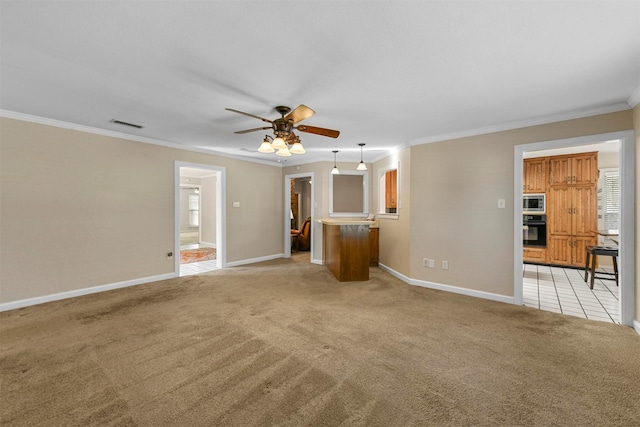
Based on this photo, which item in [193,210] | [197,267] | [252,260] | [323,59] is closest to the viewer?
[323,59]

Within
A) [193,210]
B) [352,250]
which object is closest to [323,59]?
[352,250]

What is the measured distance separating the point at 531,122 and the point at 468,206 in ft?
4.17

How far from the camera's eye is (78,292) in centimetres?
372

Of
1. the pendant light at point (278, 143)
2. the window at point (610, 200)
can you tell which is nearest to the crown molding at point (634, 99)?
the pendant light at point (278, 143)

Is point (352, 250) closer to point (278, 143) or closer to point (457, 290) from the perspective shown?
point (457, 290)

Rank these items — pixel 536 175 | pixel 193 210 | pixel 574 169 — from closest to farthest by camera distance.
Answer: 1. pixel 574 169
2. pixel 536 175
3. pixel 193 210

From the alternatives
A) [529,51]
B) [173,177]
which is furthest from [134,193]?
[529,51]

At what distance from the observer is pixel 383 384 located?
188cm

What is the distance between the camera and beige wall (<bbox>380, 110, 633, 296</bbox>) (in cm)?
355

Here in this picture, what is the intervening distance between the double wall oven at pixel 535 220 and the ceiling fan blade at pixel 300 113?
17.9ft

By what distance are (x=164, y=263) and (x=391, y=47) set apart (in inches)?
185

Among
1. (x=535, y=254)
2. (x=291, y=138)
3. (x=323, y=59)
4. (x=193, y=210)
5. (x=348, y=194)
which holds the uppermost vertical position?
(x=323, y=59)

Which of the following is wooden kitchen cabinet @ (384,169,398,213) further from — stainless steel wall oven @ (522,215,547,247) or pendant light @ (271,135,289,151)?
pendant light @ (271,135,289,151)

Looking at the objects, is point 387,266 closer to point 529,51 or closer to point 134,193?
point 529,51
